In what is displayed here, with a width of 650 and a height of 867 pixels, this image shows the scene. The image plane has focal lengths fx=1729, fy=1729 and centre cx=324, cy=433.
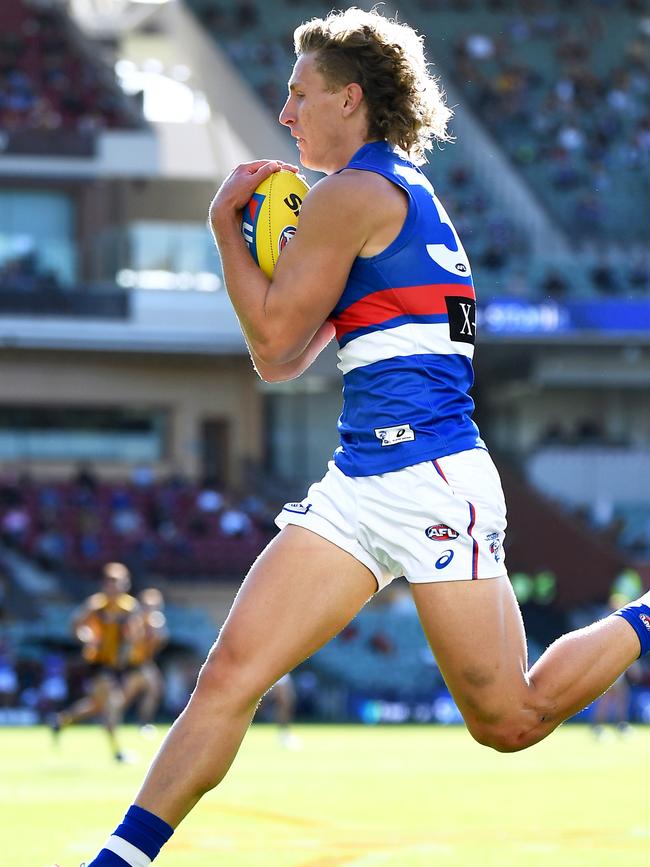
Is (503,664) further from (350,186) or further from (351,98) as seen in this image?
(351,98)

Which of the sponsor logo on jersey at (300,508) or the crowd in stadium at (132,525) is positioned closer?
the sponsor logo on jersey at (300,508)

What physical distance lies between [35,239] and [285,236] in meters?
30.8

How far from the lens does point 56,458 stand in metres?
37.1

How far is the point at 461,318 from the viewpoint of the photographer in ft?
17.0

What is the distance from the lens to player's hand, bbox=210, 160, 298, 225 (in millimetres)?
5195

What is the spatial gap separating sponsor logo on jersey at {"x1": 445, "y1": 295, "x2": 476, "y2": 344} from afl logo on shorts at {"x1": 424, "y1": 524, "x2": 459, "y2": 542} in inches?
22.2

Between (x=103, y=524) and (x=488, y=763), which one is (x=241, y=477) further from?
(x=488, y=763)

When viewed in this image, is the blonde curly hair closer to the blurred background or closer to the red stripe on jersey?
the red stripe on jersey

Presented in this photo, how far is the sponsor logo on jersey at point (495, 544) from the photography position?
5.10 m

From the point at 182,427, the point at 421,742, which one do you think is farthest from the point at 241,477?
the point at 421,742

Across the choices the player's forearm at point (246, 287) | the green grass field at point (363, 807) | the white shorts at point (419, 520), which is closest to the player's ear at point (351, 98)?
the player's forearm at point (246, 287)

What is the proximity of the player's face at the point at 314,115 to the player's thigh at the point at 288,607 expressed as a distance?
1.15m

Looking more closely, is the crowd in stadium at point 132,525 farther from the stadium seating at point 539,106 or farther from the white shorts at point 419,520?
the white shorts at point 419,520

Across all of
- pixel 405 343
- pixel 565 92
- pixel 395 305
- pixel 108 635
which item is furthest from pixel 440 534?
pixel 565 92
